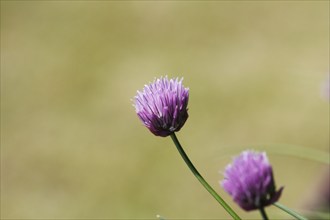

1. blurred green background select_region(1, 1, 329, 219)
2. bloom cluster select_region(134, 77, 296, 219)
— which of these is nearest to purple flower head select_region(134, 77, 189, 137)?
bloom cluster select_region(134, 77, 296, 219)

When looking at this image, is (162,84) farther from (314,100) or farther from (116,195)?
(314,100)

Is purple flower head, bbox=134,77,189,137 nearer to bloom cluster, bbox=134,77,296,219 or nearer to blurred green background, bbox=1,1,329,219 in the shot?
bloom cluster, bbox=134,77,296,219

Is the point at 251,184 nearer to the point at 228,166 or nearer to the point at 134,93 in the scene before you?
the point at 228,166

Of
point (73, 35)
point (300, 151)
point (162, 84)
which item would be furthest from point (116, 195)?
point (162, 84)

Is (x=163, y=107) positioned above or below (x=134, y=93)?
below

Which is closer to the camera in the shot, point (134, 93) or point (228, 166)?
point (228, 166)

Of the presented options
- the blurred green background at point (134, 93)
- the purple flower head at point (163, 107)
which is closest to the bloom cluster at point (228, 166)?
the purple flower head at point (163, 107)

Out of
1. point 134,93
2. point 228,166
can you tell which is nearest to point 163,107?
point 228,166
